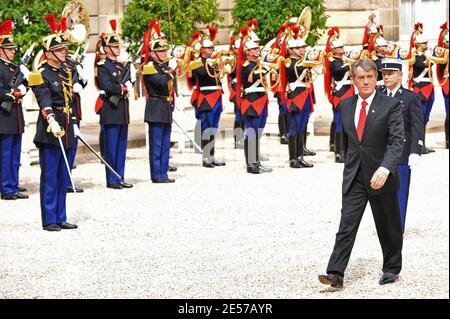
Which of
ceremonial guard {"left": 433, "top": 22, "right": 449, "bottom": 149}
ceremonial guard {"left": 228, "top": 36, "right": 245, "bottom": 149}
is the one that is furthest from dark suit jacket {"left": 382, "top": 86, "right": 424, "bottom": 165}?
ceremonial guard {"left": 433, "top": 22, "right": 449, "bottom": 149}

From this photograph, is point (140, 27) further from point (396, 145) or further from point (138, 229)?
point (396, 145)

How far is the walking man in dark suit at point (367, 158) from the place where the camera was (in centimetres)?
796

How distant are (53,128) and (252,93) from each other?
4.74m

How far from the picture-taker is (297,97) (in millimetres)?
14867

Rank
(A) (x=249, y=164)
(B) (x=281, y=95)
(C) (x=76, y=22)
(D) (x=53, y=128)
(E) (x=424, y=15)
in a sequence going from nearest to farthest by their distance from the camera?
(D) (x=53, y=128), (C) (x=76, y=22), (A) (x=249, y=164), (B) (x=281, y=95), (E) (x=424, y=15)

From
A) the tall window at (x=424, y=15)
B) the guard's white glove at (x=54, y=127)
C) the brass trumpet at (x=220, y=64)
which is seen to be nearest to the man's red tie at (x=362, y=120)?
the guard's white glove at (x=54, y=127)

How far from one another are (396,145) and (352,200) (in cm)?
Answer: 47

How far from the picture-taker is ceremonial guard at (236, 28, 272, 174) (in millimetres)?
14539

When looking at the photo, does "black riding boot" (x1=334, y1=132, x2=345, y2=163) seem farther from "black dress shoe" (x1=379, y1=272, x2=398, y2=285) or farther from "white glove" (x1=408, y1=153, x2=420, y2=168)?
"black dress shoe" (x1=379, y1=272, x2=398, y2=285)

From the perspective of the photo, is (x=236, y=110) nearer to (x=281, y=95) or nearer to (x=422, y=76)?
(x=281, y=95)

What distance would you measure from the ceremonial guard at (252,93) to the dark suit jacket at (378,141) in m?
6.41

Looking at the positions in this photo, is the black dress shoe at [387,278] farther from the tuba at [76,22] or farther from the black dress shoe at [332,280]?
the tuba at [76,22]

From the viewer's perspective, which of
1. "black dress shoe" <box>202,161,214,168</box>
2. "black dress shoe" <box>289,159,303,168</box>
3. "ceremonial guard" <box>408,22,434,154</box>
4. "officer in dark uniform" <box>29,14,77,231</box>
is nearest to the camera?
"officer in dark uniform" <box>29,14,77,231</box>

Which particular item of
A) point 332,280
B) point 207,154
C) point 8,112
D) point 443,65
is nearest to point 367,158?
point 332,280
